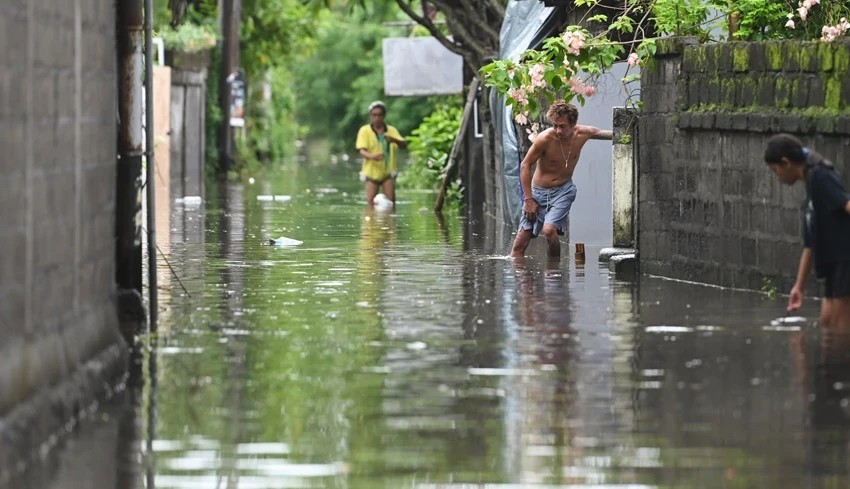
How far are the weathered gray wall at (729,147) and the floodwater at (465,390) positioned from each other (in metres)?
0.37

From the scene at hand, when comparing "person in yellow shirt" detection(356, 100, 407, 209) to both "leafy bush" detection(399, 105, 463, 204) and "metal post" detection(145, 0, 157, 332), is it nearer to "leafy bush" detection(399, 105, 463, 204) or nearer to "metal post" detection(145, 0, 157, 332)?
"leafy bush" detection(399, 105, 463, 204)

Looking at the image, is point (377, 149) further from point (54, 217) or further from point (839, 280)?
point (54, 217)

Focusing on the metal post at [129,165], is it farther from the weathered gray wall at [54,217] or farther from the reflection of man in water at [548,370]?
the reflection of man in water at [548,370]

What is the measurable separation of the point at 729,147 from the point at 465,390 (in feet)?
19.2

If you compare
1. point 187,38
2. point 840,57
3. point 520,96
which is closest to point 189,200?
point 187,38

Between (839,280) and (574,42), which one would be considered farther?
(574,42)

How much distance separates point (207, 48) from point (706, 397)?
108ft

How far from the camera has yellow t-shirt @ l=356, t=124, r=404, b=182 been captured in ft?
93.0

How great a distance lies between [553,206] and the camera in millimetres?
17953

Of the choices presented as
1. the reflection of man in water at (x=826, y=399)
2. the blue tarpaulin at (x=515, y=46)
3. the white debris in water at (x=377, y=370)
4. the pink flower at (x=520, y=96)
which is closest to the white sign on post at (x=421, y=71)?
the blue tarpaulin at (x=515, y=46)

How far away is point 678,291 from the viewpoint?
47.9 ft

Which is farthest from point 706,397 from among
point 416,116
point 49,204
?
point 416,116

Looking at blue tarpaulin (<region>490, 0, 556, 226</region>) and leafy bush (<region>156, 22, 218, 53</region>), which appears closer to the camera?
blue tarpaulin (<region>490, 0, 556, 226</region>)

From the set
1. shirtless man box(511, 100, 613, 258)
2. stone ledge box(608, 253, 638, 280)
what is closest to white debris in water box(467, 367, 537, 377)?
stone ledge box(608, 253, 638, 280)
